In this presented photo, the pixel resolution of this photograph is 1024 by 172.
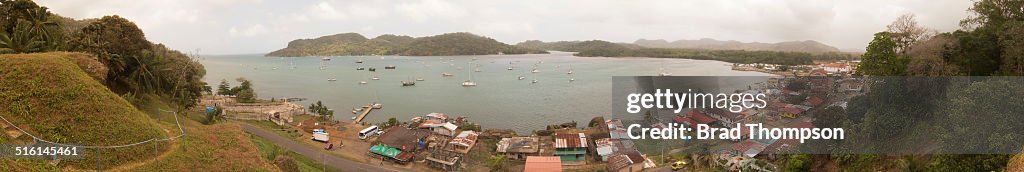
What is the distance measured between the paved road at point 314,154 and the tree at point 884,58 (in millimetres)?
10324

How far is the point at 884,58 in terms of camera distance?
838cm

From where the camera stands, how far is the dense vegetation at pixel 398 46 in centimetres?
8962

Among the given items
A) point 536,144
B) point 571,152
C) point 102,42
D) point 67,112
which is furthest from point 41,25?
point 571,152

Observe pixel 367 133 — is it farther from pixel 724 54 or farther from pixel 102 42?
pixel 724 54

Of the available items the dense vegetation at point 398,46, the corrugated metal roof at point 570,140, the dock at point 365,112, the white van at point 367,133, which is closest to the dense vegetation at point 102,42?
the white van at point 367,133

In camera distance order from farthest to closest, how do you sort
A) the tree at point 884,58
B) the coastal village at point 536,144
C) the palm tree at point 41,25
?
1. the coastal village at point 536,144
2. the palm tree at point 41,25
3. the tree at point 884,58

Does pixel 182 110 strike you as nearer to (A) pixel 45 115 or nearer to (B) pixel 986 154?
(A) pixel 45 115

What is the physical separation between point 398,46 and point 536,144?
89.3 meters

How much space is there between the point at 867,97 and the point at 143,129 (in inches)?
444

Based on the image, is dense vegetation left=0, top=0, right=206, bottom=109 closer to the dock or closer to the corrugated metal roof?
the corrugated metal roof

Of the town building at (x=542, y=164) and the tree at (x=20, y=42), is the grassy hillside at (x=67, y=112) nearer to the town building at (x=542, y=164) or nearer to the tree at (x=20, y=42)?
the tree at (x=20, y=42)

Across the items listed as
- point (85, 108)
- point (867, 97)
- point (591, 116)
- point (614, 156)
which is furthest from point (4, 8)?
point (591, 116)

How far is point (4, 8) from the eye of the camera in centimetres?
1019

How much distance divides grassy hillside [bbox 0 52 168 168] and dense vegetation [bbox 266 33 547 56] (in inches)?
3179
